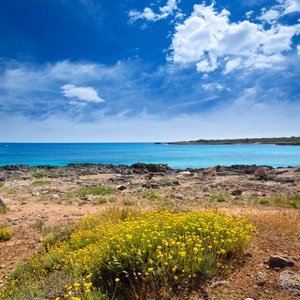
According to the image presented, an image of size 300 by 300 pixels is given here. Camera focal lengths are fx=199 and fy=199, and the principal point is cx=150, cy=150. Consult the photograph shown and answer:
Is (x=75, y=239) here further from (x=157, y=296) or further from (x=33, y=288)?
(x=157, y=296)

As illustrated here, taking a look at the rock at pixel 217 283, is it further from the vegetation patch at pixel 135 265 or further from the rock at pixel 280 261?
the rock at pixel 280 261

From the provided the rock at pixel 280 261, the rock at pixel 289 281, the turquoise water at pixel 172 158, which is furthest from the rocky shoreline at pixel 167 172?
the rock at pixel 289 281

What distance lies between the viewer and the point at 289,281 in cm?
334

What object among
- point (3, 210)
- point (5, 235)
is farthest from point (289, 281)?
point (3, 210)

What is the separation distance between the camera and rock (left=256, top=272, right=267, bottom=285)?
346cm

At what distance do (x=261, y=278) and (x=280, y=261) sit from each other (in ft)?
2.50

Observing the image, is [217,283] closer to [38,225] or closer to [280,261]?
[280,261]

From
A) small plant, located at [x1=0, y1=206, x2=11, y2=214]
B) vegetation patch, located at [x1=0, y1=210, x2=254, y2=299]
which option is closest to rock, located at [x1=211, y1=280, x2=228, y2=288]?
vegetation patch, located at [x1=0, y1=210, x2=254, y2=299]

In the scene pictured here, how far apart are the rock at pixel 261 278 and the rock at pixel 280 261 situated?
20.2 inches

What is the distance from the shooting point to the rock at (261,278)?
A: 346 cm

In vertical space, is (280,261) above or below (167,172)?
above

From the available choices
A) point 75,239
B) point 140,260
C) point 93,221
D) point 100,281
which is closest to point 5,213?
point 93,221

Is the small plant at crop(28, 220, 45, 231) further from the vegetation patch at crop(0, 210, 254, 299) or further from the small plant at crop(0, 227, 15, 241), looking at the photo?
the vegetation patch at crop(0, 210, 254, 299)

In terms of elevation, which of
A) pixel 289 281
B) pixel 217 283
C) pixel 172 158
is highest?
pixel 289 281
